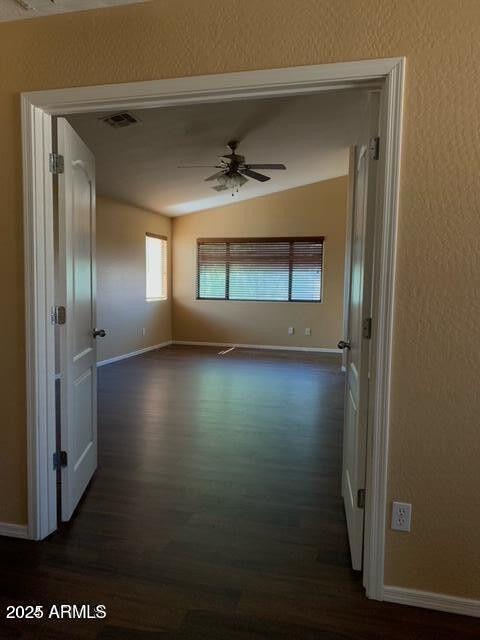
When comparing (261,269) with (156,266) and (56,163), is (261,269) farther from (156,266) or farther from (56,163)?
(56,163)

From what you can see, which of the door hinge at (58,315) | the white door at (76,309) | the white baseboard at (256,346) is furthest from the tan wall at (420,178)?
the white baseboard at (256,346)

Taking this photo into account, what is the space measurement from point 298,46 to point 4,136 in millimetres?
1377

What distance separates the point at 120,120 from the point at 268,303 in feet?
16.8

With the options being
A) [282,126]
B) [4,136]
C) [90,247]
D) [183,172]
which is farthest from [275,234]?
[4,136]

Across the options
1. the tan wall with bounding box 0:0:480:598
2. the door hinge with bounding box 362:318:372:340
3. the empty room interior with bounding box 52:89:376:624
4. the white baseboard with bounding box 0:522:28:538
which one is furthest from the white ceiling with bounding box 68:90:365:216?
the white baseboard with bounding box 0:522:28:538

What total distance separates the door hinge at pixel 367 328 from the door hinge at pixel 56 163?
159cm

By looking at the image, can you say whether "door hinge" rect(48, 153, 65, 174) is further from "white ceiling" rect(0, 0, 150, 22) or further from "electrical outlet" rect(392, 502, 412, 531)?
"electrical outlet" rect(392, 502, 412, 531)

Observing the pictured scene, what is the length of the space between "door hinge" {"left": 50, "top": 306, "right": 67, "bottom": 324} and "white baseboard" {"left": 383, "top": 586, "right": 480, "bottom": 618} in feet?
6.10

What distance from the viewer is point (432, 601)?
1735 millimetres

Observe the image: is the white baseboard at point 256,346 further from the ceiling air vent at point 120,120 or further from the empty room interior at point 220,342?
the ceiling air vent at point 120,120

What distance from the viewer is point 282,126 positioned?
15.0 feet

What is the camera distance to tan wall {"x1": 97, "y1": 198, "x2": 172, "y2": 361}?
21.6ft

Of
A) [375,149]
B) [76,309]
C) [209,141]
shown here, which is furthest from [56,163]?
[209,141]

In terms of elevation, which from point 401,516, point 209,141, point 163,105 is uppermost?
point 209,141
